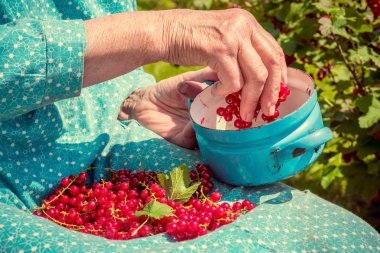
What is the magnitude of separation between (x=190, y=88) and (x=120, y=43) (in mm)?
499

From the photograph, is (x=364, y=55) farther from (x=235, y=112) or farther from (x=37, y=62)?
(x=37, y=62)

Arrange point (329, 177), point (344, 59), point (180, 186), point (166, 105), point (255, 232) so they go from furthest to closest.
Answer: point (329, 177), point (344, 59), point (166, 105), point (180, 186), point (255, 232)

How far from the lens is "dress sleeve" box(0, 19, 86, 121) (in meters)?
1.48

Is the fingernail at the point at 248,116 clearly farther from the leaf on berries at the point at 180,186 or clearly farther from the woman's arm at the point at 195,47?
the leaf on berries at the point at 180,186

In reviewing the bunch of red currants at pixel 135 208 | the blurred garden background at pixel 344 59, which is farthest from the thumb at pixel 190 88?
the blurred garden background at pixel 344 59

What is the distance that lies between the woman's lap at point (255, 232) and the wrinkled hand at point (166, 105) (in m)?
0.36

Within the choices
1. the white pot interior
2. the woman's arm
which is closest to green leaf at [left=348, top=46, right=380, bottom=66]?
the white pot interior

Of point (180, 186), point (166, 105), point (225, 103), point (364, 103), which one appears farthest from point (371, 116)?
point (180, 186)

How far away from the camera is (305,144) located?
1.64 m

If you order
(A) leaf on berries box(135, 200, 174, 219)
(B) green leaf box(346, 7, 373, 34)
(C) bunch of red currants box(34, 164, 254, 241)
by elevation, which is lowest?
(C) bunch of red currants box(34, 164, 254, 241)

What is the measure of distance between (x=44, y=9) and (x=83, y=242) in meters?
0.79

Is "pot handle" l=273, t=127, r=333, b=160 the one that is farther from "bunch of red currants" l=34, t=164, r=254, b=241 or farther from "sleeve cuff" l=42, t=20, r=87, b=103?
"sleeve cuff" l=42, t=20, r=87, b=103

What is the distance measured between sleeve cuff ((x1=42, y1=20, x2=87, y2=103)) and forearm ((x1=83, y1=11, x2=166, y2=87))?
28mm

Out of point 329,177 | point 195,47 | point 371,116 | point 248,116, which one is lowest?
point 329,177
